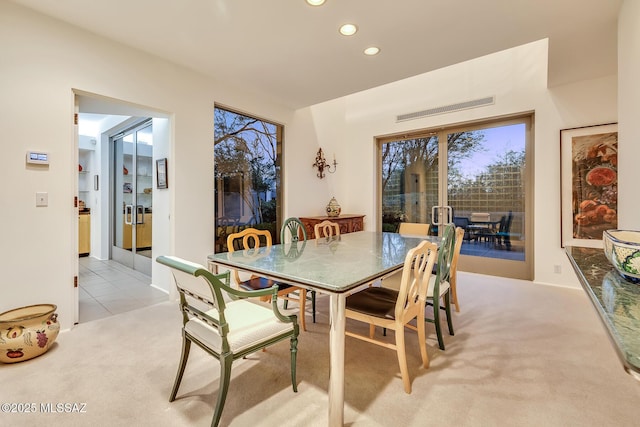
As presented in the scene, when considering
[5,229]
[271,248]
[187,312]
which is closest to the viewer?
[187,312]

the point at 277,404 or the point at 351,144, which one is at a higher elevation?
the point at 351,144

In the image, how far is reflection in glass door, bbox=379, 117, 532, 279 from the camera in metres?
4.20

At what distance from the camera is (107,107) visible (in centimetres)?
339

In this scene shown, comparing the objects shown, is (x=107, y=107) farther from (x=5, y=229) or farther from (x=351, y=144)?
(x=351, y=144)

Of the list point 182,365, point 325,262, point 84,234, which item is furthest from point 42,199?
point 84,234

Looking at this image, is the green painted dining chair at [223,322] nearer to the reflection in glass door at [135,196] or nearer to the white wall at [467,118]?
the white wall at [467,118]

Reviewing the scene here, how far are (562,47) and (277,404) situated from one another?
3.89 metres

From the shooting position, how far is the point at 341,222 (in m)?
4.82

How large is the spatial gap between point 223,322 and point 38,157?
2341 millimetres

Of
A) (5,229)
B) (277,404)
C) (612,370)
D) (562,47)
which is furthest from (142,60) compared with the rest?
(612,370)

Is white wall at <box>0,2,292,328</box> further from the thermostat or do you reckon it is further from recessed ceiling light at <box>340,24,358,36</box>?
recessed ceiling light at <box>340,24,358,36</box>

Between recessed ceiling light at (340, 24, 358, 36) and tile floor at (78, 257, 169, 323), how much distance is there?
132 inches

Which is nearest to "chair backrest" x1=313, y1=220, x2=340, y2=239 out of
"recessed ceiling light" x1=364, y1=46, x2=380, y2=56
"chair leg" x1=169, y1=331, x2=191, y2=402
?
"chair leg" x1=169, y1=331, x2=191, y2=402

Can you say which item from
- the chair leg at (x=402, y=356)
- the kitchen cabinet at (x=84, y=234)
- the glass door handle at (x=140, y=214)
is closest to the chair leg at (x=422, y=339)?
the chair leg at (x=402, y=356)
